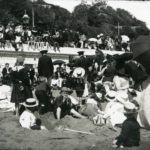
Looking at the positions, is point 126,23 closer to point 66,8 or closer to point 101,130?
point 66,8

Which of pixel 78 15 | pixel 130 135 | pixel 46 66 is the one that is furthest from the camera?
pixel 78 15

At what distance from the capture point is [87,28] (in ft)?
181

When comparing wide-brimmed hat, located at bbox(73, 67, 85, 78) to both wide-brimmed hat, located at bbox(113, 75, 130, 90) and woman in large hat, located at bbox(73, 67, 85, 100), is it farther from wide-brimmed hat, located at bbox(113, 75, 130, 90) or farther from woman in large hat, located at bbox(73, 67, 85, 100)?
wide-brimmed hat, located at bbox(113, 75, 130, 90)

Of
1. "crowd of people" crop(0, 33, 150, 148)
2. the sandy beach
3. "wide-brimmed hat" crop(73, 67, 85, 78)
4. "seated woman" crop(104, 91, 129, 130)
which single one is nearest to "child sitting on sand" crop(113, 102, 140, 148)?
"crowd of people" crop(0, 33, 150, 148)

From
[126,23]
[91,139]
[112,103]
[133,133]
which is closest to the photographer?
[133,133]

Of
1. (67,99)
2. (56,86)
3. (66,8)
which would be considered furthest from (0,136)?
(66,8)

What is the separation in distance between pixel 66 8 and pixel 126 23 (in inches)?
589

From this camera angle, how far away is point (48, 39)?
26.8m

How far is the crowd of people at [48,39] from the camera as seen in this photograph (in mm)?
25000

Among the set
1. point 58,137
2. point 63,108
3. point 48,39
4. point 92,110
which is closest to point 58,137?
point 58,137

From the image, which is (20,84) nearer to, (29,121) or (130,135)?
(29,121)

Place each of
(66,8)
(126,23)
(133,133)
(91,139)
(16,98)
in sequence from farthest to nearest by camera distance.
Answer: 1. (126,23)
2. (66,8)
3. (16,98)
4. (91,139)
5. (133,133)

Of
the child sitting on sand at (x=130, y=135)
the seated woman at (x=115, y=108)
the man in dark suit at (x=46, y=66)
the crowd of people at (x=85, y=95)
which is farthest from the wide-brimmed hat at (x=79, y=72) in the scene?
the child sitting on sand at (x=130, y=135)

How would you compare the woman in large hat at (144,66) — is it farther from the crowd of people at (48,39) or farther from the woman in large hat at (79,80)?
the crowd of people at (48,39)
